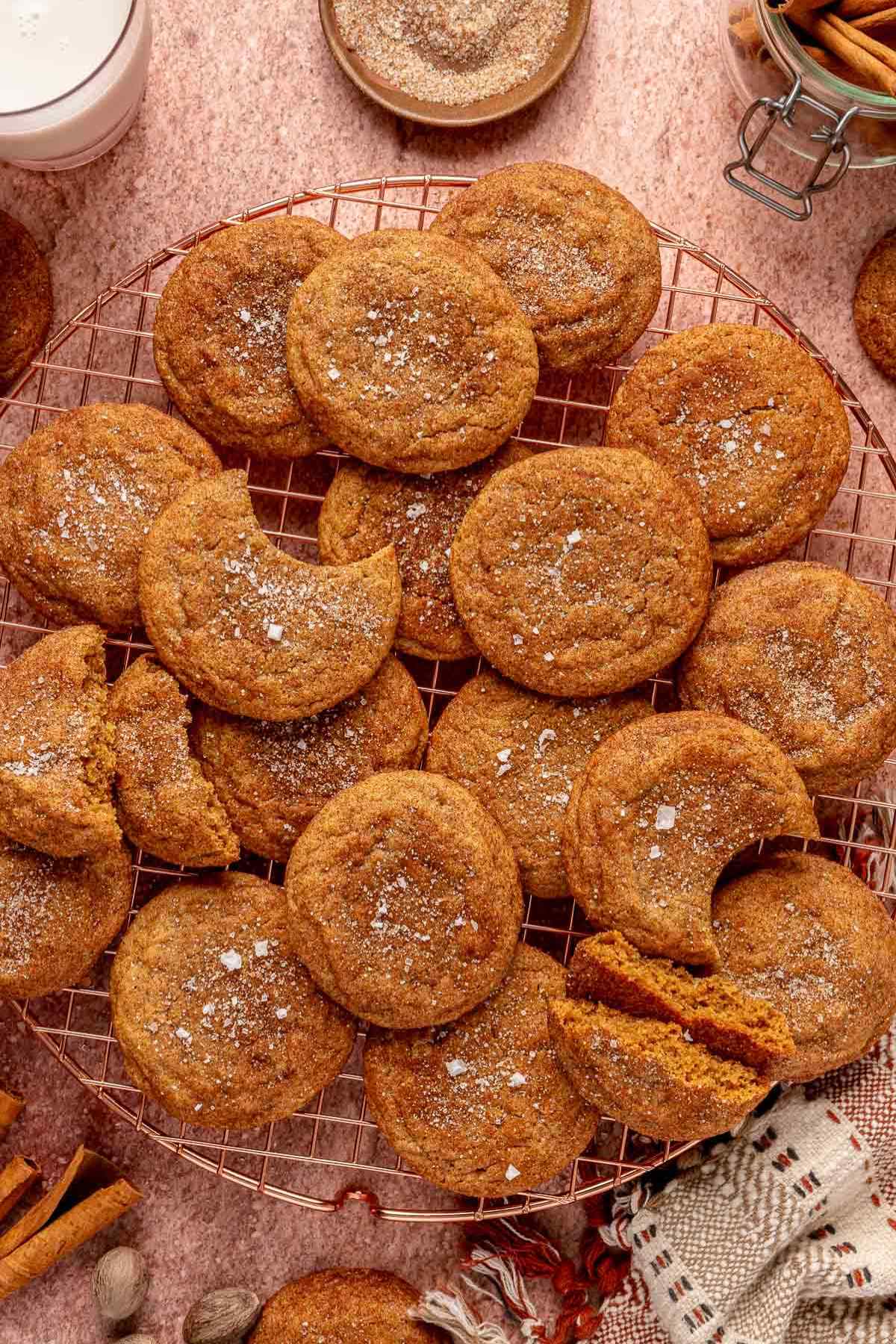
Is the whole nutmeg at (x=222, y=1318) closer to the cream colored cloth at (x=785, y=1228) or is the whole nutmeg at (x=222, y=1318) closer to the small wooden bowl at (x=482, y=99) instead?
the cream colored cloth at (x=785, y=1228)

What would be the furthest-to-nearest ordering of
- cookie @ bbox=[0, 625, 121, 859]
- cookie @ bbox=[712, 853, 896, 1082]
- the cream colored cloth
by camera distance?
1. the cream colored cloth
2. cookie @ bbox=[712, 853, 896, 1082]
3. cookie @ bbox=[0, 625, 121, 859]

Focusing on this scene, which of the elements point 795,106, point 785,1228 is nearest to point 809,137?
point 795,106

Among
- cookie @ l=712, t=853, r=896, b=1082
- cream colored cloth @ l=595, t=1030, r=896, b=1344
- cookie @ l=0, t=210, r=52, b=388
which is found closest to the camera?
cookie @ l=712, t=853, r=896, b=1082

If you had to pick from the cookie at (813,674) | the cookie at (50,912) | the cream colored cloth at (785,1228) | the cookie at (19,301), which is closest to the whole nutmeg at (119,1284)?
the cookie at (50,912)

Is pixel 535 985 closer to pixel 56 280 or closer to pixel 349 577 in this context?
pixel 349 577

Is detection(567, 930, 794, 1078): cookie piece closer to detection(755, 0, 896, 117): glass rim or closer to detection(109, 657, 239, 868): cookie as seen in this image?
detection(109, 657, 239, 868): cookie

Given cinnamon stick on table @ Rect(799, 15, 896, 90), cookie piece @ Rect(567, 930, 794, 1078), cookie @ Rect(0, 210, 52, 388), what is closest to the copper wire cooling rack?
cookie @ Rect(0, 210, 52, 388)
